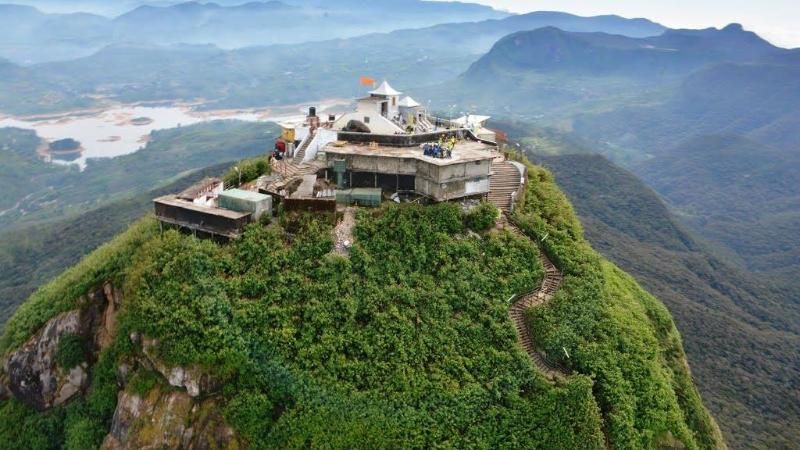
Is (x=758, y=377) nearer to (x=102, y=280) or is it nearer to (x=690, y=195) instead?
(x=102, y=280)

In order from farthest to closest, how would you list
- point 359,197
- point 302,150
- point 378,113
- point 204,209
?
point 378,113
point 302,150
point 359,197
point 204,209

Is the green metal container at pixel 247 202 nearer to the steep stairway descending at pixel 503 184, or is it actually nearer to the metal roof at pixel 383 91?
the steep stairway descending at pixel 503 184

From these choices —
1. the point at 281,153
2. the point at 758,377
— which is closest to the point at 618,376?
the point at 281,153

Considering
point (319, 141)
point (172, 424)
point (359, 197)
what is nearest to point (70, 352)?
point (172, 424)

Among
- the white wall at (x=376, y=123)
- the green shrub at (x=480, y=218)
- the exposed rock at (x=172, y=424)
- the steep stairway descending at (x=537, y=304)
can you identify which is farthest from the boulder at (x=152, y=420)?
the white wall at (x=376, y=123)

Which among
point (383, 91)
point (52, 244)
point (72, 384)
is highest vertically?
point (383, 91)

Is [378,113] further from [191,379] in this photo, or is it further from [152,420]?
[152,420]

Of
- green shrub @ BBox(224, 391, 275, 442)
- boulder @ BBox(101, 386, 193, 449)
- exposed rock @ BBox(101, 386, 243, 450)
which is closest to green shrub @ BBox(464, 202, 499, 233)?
green shrub @ BBox(224, 391, 275, 442)
